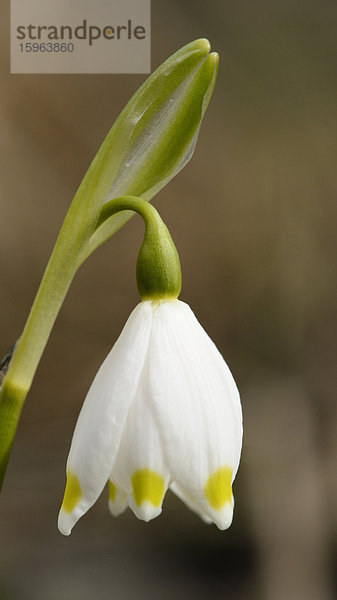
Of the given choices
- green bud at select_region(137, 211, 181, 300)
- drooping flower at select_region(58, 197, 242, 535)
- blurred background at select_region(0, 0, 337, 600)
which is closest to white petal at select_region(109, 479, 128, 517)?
drooping flower at select_region(58, 197, 242, 535)

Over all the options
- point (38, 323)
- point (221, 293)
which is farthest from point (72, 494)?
point (221, 293)

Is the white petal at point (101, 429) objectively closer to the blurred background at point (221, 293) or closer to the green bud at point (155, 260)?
the green bud at point (155, 260)

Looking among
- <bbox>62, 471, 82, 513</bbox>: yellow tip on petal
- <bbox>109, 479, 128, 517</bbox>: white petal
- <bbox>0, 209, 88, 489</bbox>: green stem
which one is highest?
<bbox>0, 209, 88, 489</bbox>: green stem

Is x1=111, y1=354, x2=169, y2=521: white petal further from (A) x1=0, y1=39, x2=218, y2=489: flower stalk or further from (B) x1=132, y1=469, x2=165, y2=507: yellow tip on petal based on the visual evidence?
(A) x1=0, y1=39, x2=218, y2=489: flower stalk

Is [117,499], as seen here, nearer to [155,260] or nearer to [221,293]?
[155,260]

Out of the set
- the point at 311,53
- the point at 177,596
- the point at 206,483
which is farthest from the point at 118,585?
the point at 311,53

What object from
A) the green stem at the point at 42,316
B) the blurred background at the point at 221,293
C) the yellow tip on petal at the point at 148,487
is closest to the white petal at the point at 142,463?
the yellow tip on petal at the point at 148,487

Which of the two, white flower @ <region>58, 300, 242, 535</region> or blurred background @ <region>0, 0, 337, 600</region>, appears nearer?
white flower @ <region>58, 300, 242, 535</region>

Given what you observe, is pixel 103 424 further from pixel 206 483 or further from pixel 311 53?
pixel 311 53

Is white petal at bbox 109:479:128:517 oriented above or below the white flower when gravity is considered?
below
